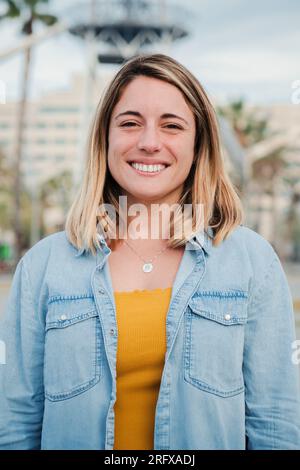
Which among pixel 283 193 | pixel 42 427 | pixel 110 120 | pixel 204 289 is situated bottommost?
pixel 42 427

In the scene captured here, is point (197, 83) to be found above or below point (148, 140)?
above

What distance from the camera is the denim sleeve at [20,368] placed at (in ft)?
6.86

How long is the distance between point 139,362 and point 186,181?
23.7 inches

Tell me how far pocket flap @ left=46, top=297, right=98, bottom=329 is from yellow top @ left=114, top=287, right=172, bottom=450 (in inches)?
3.1

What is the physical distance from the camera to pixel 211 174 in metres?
2.25

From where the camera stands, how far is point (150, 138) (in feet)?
6.96

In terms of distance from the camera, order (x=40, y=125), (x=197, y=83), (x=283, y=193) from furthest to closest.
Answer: (x=40, y=125) → (x=283, y=193) → (x=197, y=83)

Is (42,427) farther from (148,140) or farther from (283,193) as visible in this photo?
(283,193)

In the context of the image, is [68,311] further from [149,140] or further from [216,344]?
[149,140]

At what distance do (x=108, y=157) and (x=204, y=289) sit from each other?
496 millimetres

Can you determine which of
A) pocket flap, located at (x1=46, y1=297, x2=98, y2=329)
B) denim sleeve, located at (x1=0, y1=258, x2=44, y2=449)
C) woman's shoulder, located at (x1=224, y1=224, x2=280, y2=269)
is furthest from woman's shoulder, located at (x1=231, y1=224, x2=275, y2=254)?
denim sleeve, located at (x1=0, y1=258, x2=44, y2=449)

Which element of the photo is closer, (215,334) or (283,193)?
(215,334)

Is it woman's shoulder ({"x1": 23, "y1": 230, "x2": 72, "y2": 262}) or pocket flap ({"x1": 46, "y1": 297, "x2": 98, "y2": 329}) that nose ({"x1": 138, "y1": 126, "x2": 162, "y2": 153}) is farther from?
pocket flap ({"x1": 46, "y1": 297, "x2": 98, "y2": 329})

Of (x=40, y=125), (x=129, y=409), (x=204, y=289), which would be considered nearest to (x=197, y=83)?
(x=204, y=289)
